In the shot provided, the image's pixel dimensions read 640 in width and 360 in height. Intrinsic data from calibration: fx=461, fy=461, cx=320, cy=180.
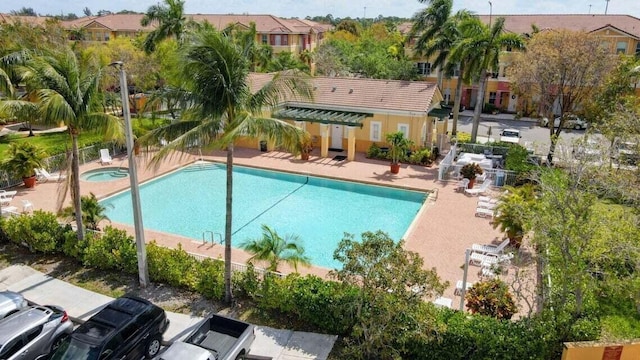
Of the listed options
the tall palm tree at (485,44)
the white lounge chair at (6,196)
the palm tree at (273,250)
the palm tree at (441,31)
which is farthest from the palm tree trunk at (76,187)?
the palm tree at (441,31)

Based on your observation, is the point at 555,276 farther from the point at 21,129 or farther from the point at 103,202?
the point at 21,129

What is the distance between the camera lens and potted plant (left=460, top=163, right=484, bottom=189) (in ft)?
80.5

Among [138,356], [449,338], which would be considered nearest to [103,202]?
[138,356]

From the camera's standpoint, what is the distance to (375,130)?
30.6m

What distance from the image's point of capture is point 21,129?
3781 centimetres

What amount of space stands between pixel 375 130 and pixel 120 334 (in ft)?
73.7

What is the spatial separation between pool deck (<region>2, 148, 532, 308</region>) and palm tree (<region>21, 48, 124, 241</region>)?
7.16 feet

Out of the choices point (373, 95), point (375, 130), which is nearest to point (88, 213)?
point (375, 130)

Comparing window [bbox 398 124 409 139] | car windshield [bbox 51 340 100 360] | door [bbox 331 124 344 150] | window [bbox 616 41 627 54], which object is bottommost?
car windshield [bbox 51 340 100 360]

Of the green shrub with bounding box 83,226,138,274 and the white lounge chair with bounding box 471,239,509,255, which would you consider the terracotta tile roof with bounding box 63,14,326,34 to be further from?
the white lounge chair with bounding box 471,239,509,255

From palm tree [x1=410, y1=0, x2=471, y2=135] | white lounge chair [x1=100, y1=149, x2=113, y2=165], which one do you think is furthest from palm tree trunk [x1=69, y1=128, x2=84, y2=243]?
palm tree [x1=410, y1=0, x2=471, y2=135]

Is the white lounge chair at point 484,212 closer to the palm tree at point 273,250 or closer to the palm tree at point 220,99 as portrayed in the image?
the palm tree at point 273,250

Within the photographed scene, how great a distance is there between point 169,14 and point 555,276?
31924 millimetres

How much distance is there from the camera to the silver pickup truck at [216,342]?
1046 centimetres
